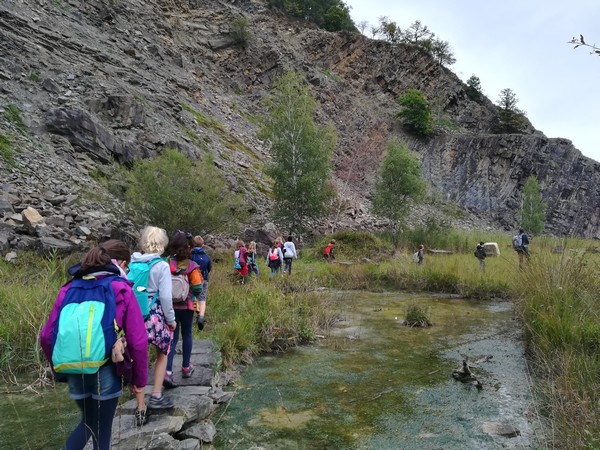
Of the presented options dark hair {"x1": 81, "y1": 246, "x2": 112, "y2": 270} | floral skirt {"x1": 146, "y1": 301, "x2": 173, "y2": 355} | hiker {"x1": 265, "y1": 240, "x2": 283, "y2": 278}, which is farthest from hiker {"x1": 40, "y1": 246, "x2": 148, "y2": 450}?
hiker {"x1": 265, "y1": 240, "x2": 283, "y2": 278}

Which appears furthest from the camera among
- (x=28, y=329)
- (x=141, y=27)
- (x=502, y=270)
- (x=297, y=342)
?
(x=141, y=27)

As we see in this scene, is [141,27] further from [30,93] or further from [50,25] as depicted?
[30,93]

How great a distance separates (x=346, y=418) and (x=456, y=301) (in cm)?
813

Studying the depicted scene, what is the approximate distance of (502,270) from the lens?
13.2 meters

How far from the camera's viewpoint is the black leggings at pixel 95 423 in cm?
271

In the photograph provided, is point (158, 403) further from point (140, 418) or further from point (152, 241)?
point (152, 241)

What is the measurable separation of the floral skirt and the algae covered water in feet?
3.46

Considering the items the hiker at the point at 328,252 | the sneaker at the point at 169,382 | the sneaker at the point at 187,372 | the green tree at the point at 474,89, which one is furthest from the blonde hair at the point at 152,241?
the green tree at the point at 474,89

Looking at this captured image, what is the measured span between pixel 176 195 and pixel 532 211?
33556mm

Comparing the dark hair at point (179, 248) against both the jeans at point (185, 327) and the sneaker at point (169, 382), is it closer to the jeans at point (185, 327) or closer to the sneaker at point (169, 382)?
the jeans at point (185, 327)

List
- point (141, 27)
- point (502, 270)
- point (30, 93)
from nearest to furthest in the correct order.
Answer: point (502, 270) < point (30, 93) < point (141, 27)

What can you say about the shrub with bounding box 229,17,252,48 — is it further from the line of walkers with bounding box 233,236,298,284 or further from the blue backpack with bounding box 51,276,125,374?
the blue backpack with bounding box 51,276,125,374

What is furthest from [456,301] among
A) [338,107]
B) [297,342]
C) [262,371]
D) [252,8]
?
[252,8]

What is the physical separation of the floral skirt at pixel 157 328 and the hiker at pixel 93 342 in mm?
1020
